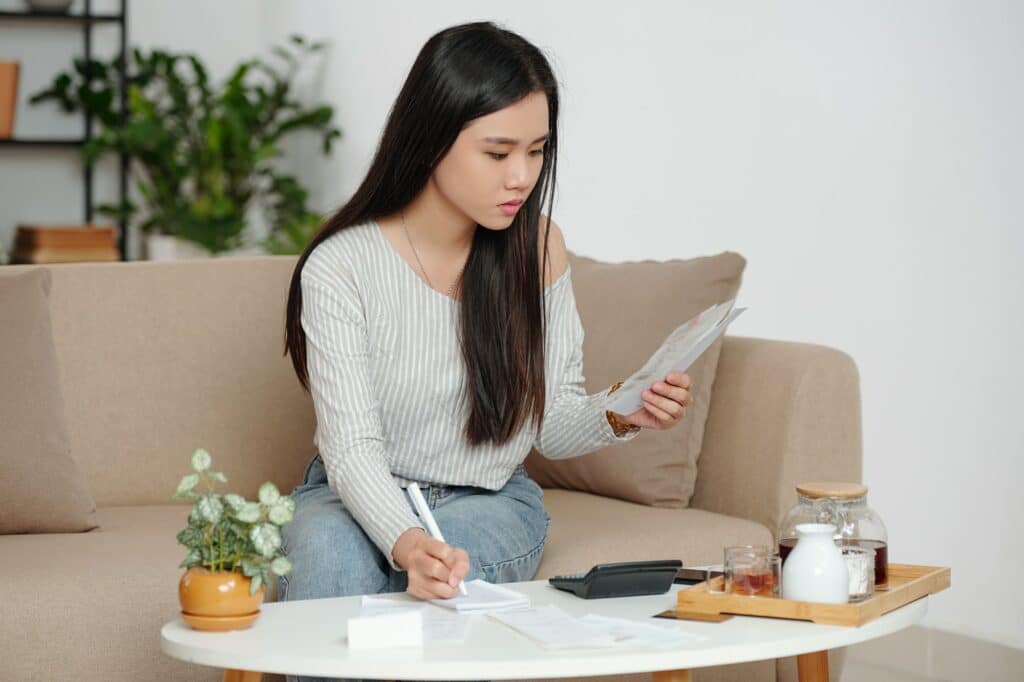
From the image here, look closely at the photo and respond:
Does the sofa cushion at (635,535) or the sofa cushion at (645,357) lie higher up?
the sofa cushion at (645,357)

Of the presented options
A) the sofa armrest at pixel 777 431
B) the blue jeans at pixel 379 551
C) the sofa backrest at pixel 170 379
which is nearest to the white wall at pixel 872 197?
the sofa armrest at pixel 777 431

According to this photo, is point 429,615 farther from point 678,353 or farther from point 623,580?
Answer: point 678,353

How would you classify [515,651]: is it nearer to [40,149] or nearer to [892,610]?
[892,610]

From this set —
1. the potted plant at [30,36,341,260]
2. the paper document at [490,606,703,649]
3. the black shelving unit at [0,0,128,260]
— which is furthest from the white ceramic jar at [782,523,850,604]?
the black shelving unit at [0,0,128,260]

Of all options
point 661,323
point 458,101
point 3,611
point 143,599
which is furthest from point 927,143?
point 3,611

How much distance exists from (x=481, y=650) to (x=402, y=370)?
680mm

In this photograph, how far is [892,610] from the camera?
5.06ft

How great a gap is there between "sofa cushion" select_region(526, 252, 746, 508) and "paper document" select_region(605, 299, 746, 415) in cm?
51

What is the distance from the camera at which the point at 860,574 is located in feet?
5.00

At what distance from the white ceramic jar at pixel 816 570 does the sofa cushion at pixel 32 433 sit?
3.95 ft

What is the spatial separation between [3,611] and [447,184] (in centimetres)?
84

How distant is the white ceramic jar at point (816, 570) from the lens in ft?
4.85

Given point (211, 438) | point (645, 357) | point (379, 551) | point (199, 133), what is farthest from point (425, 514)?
point (199, 133)

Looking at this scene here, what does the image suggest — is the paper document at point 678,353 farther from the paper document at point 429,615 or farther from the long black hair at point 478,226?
the paper document at point 429,615
